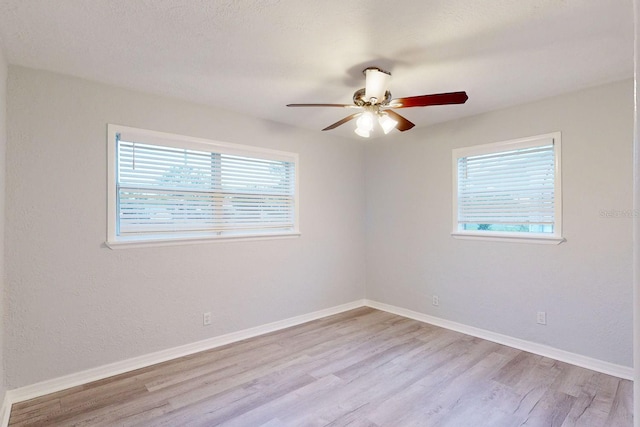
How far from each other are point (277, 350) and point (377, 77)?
2551 millimetres

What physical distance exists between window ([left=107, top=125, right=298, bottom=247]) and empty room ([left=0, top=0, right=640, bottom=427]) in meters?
0.02

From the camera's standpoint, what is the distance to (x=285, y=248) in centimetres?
377

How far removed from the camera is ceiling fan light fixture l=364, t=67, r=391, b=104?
2.29 meters

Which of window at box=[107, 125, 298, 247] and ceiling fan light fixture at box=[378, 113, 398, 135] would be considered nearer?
ceiling fan light fixture at box=[378, 113, 398, 135]

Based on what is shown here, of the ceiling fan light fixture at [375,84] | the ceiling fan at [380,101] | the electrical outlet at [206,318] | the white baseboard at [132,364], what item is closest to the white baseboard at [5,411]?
the white baseboard at [132,364]

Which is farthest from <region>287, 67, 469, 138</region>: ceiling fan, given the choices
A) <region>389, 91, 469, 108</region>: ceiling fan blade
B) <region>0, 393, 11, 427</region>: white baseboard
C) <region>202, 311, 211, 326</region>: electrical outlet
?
<region>0, 393, 11, 427</region>: white baseboard

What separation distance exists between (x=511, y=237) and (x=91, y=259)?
375cm

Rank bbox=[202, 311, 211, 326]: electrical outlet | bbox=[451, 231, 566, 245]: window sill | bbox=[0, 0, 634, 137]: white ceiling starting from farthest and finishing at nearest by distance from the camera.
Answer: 1. bbox=[202, 311, 211, 326]: electrical outlet
2. bbox=[451, 231, 566, 245]: window sill
3. bbox=[0, 0, 634, 137]: white ceiling

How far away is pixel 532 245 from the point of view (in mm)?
3068

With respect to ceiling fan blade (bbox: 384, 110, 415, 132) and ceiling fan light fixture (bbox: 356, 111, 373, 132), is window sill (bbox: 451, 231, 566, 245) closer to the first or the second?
ceiling fan blade (bbox: 384, 110, 415, 132)

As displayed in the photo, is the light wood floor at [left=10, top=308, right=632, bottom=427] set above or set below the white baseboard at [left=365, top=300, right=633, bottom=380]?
below

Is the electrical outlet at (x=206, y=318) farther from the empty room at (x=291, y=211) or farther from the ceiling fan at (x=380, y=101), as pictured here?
the ceiling fan at (x=380, y=101)

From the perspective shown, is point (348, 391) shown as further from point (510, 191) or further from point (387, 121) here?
point (510, 191)

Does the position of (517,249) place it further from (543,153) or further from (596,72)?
(596,72)
